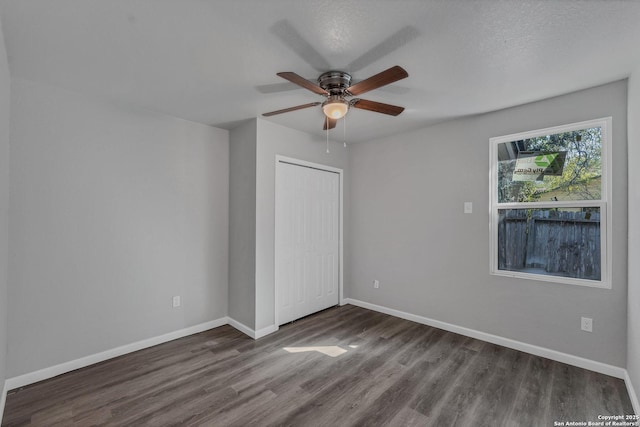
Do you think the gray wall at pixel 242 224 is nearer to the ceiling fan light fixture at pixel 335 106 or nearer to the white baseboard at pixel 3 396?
the ceiling fan light fixture at pixel 335 106

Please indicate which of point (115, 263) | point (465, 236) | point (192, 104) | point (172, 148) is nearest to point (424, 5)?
point (192, 104)

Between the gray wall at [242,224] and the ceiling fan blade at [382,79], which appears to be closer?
the ceiling fan blade at [382,79]

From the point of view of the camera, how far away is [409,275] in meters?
3.63

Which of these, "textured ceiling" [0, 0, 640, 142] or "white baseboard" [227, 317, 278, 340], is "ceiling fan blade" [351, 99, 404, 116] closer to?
"textured ceiling" [0, 0, 640, 142]

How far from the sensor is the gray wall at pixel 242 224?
10.5ft

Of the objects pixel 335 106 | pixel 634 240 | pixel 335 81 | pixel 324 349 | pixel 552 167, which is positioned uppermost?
pixel 335 81

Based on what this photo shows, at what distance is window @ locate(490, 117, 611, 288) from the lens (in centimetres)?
243

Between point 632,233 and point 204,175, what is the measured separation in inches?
155

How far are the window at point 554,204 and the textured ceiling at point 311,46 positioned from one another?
45 cm

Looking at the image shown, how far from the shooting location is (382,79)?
1.79 meters

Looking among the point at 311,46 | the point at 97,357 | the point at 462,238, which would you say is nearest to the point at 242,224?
the point at 97,357

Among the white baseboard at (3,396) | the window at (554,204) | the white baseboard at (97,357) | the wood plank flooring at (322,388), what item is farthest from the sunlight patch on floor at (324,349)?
the white baseboard at (3,396)

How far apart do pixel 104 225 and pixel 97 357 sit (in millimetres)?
1206

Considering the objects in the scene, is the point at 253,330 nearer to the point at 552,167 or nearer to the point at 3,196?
the point at 3,196
